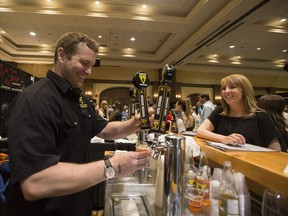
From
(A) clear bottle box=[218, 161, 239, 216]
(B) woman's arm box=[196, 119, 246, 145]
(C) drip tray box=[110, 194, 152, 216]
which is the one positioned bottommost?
(C) drip tray box=[110, 194, 152, 216]

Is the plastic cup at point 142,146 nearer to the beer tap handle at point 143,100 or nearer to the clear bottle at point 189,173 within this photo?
the beer tap handle at point 143,100

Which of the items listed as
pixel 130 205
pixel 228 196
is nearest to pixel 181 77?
pixel 130 205

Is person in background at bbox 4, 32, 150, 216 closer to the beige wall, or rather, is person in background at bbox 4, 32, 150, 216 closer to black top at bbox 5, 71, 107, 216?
black top at bbox 5, 71, 107, 216

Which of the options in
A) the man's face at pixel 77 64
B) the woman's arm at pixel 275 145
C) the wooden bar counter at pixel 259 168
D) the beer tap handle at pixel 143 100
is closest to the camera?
the wooden bar counter at pixel 259 168

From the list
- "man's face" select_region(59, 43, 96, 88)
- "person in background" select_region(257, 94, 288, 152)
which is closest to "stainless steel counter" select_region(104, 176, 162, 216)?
"man's face" select_region(59, 43, 96, 88)

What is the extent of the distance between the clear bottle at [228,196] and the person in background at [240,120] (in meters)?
0.56

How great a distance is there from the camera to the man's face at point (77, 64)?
1095 millimetres

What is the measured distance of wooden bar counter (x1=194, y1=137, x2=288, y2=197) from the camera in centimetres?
71

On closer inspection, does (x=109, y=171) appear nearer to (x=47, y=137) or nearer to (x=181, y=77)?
(x=47, y=137)

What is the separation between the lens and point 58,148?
94cm

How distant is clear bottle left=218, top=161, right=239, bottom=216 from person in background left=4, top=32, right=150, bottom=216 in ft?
1.00

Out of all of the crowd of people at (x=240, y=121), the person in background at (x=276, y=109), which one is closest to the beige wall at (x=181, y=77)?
the person in background at (x=276, y=109)

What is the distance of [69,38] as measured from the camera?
1.10 metres

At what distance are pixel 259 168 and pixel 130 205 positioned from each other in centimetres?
62
